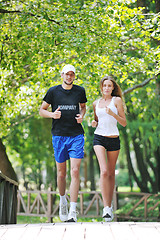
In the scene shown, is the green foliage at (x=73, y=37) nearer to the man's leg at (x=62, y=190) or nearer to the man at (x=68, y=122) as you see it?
the man at (x=68, y=122)

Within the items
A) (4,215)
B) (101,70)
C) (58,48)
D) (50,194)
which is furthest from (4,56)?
(50,194)

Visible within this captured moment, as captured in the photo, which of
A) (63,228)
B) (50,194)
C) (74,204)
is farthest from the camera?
(50,194)

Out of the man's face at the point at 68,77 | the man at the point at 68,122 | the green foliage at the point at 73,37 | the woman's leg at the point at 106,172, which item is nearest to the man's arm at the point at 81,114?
the man at the point at 68,122

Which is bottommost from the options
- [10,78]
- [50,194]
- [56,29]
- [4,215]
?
[50,194]

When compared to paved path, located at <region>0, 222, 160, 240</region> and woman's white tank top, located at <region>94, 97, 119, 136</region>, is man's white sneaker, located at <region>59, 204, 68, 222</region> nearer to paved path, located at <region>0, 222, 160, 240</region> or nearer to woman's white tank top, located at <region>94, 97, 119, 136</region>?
paved path, located at <region>0, 222, 160, 240</region>

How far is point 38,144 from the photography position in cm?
2275

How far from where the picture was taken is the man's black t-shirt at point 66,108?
5555mm

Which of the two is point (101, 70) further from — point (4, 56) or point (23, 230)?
point (23, 230)

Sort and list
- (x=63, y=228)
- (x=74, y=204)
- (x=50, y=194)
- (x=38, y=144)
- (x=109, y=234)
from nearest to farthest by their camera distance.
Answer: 1. (x=109, y=234)
2. (x=63, y=228)
3. (x=74, y=204)
4. (x=50, y=194)
5. (x=38, y=144)

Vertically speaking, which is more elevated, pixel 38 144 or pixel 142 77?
pixel 142 77

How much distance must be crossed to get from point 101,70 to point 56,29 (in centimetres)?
221

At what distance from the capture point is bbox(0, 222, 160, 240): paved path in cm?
396

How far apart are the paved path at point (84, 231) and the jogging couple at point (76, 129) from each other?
0.85 meters

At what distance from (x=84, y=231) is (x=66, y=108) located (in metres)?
1.93
